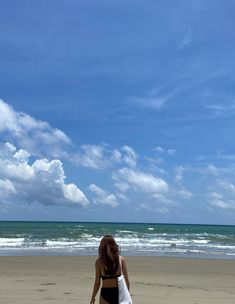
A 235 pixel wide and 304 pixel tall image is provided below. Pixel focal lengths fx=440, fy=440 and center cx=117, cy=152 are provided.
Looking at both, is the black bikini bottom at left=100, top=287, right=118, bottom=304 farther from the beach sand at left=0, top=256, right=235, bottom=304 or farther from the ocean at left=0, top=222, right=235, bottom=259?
the ocean at left=0, top=222, right=235, bottom=259

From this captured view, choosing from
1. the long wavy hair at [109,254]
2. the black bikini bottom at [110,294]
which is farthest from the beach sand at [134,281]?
the long wavy hair at [109,254]

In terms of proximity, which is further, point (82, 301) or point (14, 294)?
point (14, 294)

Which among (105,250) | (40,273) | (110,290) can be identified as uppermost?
(105,250)

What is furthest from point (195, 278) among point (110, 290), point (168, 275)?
point (110, 290)

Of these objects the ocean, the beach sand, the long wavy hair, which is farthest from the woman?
the ocean

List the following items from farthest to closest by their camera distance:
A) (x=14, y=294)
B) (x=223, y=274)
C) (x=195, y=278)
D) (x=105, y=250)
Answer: (x=223, y=274) < (x=195, y=278) < (x=14, y=294) < (x=105, y=250)

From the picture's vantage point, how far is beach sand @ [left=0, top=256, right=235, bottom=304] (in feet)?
33.3

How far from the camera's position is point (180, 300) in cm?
995

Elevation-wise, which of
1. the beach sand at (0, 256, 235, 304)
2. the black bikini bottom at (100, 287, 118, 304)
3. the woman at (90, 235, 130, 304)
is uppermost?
the woman at (90, 235, 130, 304)

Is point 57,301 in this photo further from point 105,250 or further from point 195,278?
point 195,278

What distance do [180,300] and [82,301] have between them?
2216 mm

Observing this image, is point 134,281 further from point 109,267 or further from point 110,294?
point 109,267

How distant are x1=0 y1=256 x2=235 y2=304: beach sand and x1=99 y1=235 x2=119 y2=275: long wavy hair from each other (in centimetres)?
512

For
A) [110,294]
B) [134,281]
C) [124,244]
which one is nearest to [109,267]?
[110,294]
